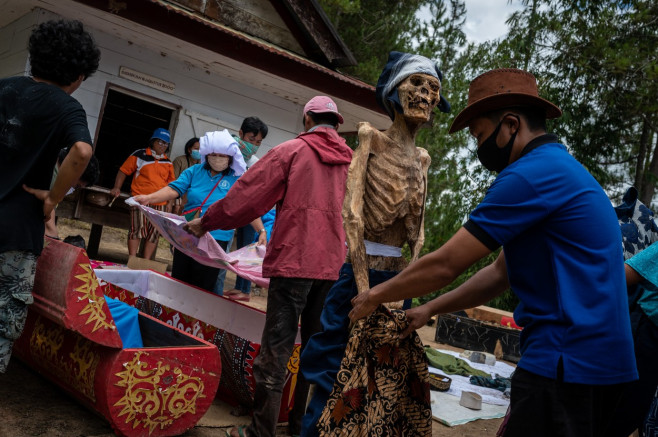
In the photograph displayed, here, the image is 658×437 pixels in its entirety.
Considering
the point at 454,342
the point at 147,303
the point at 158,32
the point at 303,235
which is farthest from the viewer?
the point at 454,342

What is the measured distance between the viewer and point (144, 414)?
10.3ft

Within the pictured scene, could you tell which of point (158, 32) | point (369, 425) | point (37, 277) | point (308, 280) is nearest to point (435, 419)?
point (308, 280)

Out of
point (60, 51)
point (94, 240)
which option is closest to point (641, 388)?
point (60, 51)

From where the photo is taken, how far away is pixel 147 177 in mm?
8328

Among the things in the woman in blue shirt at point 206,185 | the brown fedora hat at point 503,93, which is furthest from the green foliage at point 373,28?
the brown fedora hat at point 503,93

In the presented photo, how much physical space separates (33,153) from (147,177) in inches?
222

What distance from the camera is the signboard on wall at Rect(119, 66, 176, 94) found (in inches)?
339

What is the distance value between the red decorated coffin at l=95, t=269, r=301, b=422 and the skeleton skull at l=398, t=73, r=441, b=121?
1823 mm

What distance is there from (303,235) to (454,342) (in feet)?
21.4

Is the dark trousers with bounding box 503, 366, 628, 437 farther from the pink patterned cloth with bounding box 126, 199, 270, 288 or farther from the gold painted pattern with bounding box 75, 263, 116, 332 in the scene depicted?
the pink patterned cloth with bounding box 126, 199, 270, 288

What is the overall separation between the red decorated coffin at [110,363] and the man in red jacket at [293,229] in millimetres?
353

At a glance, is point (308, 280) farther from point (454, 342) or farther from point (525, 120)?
point (454, 342)

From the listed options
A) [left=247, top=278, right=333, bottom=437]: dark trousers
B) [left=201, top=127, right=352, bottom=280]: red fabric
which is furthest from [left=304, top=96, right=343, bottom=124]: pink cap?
[left=247, top=278, right=333, bottom=437]: dark trousers

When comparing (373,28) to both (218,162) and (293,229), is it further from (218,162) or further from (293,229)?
(293,229)
